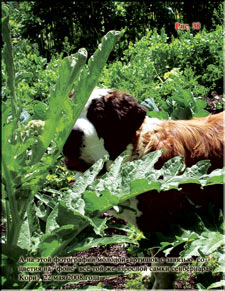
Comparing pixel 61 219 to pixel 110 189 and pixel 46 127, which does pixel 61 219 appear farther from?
pixel 46 127

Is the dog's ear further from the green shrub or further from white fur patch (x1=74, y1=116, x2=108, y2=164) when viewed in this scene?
the green shrub

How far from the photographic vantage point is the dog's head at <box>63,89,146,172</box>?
2105 mm

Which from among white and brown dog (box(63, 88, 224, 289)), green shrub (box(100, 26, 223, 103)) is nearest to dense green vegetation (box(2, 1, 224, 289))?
white and brown dog (box(63, 88, 224, 289))

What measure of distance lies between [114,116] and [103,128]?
8 centimetres

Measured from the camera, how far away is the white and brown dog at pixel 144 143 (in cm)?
212

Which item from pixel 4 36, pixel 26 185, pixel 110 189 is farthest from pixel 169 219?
pixel 4 36

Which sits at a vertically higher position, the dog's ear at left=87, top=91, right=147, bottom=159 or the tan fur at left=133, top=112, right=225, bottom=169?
the dog's ear at left=87, top=91, right=147, bottom=159

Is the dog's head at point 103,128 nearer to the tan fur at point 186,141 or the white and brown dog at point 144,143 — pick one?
the white and brown dog at point 144,143

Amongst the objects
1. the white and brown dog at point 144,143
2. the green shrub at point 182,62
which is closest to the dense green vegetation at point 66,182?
the white and brown dog at point 144,143

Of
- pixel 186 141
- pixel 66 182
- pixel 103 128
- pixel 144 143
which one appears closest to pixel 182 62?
pixel 66 182

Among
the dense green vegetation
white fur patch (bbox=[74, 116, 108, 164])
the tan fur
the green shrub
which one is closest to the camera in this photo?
the dense green vegetation

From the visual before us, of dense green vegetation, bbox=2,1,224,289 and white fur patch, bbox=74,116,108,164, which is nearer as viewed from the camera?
dense green vegetation, bbox=2,1,224,289

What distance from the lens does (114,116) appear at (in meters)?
2.13

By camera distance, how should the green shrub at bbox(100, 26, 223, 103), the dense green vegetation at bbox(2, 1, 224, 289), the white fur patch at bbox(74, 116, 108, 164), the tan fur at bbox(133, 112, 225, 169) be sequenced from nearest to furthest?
the dense green vegetation at bbox(2, 1, 224, 289) → the white fur patch at bbox(74, 116, 108, 164) → the tan fur at bbox(133, 112, 225, 169) → the green shrub at bbox(100, 26, 223, 103)
